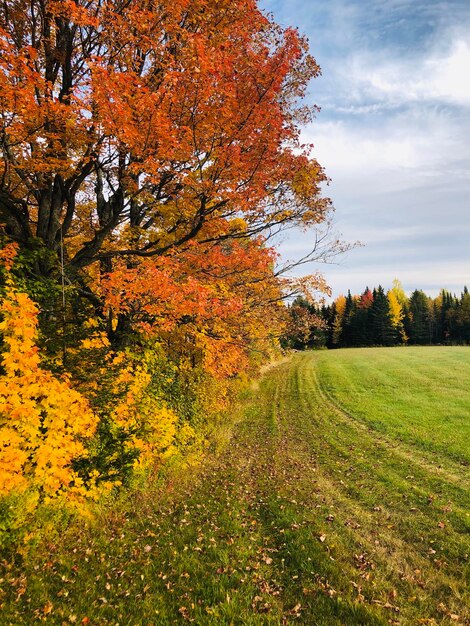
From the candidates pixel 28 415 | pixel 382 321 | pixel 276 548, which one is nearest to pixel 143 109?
pixel 28 415

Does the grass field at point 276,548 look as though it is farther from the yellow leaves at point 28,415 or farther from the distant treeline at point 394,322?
the distant treeline at point 394,322

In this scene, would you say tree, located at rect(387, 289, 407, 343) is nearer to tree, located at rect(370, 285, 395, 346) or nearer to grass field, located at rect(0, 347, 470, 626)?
tree, located at rect(370, 285, 395, 346)

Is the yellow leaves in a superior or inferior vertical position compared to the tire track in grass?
superior

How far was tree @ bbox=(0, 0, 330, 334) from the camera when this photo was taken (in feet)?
21.7

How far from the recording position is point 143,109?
6613 mm

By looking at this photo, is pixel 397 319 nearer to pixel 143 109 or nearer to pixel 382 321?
pixel 382 321

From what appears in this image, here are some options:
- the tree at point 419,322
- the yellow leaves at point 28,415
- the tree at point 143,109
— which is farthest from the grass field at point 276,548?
the tree at point 419,322

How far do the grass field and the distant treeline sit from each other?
212 feet

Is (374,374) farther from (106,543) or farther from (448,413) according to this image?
(106,543)

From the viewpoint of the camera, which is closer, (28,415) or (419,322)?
(28,415)

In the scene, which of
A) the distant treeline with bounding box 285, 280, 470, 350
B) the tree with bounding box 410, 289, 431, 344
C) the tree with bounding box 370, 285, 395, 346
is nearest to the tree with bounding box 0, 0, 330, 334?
the distant treeline with bounding box 285, 280, 470, 350

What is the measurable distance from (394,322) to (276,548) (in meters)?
81.5

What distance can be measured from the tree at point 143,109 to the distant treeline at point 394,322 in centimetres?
6848

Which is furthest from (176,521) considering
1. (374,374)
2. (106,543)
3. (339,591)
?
(374,374)
